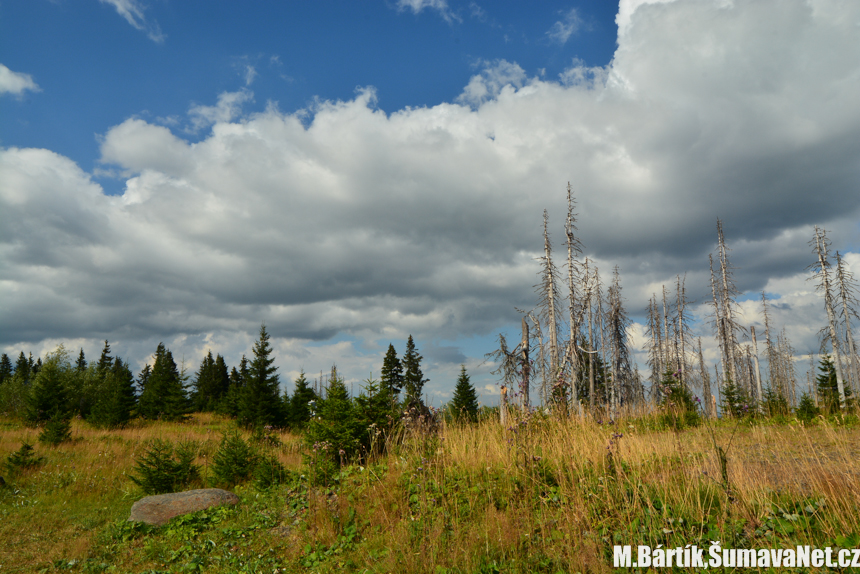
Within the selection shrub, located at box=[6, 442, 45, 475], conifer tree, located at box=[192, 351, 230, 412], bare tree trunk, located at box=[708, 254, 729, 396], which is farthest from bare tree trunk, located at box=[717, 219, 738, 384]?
conifer tree, located at box=[192, 351, 230, 412]

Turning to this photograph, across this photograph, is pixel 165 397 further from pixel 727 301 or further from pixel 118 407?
pixel 727 301

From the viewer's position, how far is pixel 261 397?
88.1ft

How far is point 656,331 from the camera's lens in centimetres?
3875

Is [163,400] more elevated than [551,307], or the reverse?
[551,307]

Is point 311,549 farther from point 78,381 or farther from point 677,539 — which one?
point 78,381

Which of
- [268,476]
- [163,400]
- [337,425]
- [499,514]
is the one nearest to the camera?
[499,514]

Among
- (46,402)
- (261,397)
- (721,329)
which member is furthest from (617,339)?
(46,402)

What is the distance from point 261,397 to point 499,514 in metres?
25.0

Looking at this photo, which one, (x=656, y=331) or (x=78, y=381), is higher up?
(x=656, y=331)

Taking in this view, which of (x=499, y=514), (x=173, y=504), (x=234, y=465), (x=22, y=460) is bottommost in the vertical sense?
(x=22, y=460)

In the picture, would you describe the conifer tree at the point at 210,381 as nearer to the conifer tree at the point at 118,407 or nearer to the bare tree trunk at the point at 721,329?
the conifer tree at the point at 118,407

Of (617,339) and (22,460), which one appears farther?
(617,339)

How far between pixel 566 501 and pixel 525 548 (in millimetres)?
824

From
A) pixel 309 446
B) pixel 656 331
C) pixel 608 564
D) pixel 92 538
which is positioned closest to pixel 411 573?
pixel 608 564
